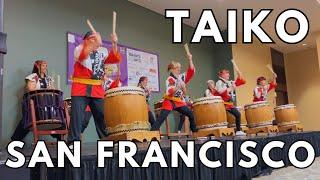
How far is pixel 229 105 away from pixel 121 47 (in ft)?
6.08

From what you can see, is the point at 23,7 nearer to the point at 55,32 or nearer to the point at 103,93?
the point at 55,32

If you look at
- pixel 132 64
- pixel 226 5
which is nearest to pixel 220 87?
pixel 132 64

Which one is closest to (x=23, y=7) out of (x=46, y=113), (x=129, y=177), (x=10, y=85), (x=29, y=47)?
(x=29, y=47)

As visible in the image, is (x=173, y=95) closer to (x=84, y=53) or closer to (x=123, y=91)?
(x=123, y=91)

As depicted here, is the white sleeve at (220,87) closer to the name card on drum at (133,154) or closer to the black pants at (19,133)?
the name card on drum at (133,154)

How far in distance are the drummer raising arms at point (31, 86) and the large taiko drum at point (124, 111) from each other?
120cm

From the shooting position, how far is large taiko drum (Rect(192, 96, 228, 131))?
3.70 m

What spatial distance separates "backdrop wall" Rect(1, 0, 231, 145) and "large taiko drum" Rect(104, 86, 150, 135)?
1.65 metres

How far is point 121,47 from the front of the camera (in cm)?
512

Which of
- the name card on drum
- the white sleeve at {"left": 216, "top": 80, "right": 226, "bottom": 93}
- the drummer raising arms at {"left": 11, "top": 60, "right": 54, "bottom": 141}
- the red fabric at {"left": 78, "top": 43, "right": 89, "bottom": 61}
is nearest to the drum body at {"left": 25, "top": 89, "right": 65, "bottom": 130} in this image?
the drummer raising arms at {"left": 11, "top": 60, "right": 54, "bottom": 141}

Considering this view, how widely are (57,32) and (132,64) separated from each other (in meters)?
1.34

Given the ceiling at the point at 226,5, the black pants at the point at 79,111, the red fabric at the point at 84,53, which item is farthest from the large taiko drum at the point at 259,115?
the red fabric at the point at 84,53

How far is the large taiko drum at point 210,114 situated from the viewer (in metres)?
3.70

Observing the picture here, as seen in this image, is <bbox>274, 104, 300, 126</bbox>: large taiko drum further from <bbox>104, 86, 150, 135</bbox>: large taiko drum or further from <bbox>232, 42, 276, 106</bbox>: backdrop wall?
<bbox>104, 86, 150, 135</bbox>: large taiko drum
